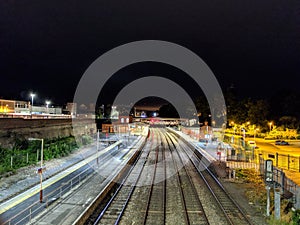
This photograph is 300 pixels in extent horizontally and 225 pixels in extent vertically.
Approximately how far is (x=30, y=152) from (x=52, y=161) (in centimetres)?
186

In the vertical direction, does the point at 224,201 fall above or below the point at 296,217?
below

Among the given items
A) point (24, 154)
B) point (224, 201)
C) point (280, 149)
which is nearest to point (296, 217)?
point (224, 201)

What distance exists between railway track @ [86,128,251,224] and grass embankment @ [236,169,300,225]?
40.6 inches

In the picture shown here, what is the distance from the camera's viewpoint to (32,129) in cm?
2391

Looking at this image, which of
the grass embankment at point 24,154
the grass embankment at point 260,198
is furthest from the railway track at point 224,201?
the grass embankment at point 24,154

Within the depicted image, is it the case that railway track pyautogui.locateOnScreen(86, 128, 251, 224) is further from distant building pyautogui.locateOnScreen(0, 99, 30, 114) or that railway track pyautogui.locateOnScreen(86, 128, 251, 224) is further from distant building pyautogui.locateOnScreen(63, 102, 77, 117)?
distant building pyautogui.locateOnScreen(0, 99, 30, 114)

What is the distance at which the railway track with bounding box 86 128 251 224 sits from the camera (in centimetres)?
1002

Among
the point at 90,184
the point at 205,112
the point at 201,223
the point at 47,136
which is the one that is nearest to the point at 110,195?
the point at 90,184

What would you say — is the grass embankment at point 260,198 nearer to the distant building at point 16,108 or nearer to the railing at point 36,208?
the railing at point 36,208

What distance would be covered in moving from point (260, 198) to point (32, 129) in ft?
65.3

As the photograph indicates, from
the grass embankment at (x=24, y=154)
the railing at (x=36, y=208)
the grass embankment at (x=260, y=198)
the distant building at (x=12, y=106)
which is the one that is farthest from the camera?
the distant building at (x=12, y=106)

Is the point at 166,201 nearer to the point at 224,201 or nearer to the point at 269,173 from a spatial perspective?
the point at 224,201

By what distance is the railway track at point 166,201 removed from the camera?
1002 centimetres

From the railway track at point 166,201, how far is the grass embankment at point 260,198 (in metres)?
1.03
